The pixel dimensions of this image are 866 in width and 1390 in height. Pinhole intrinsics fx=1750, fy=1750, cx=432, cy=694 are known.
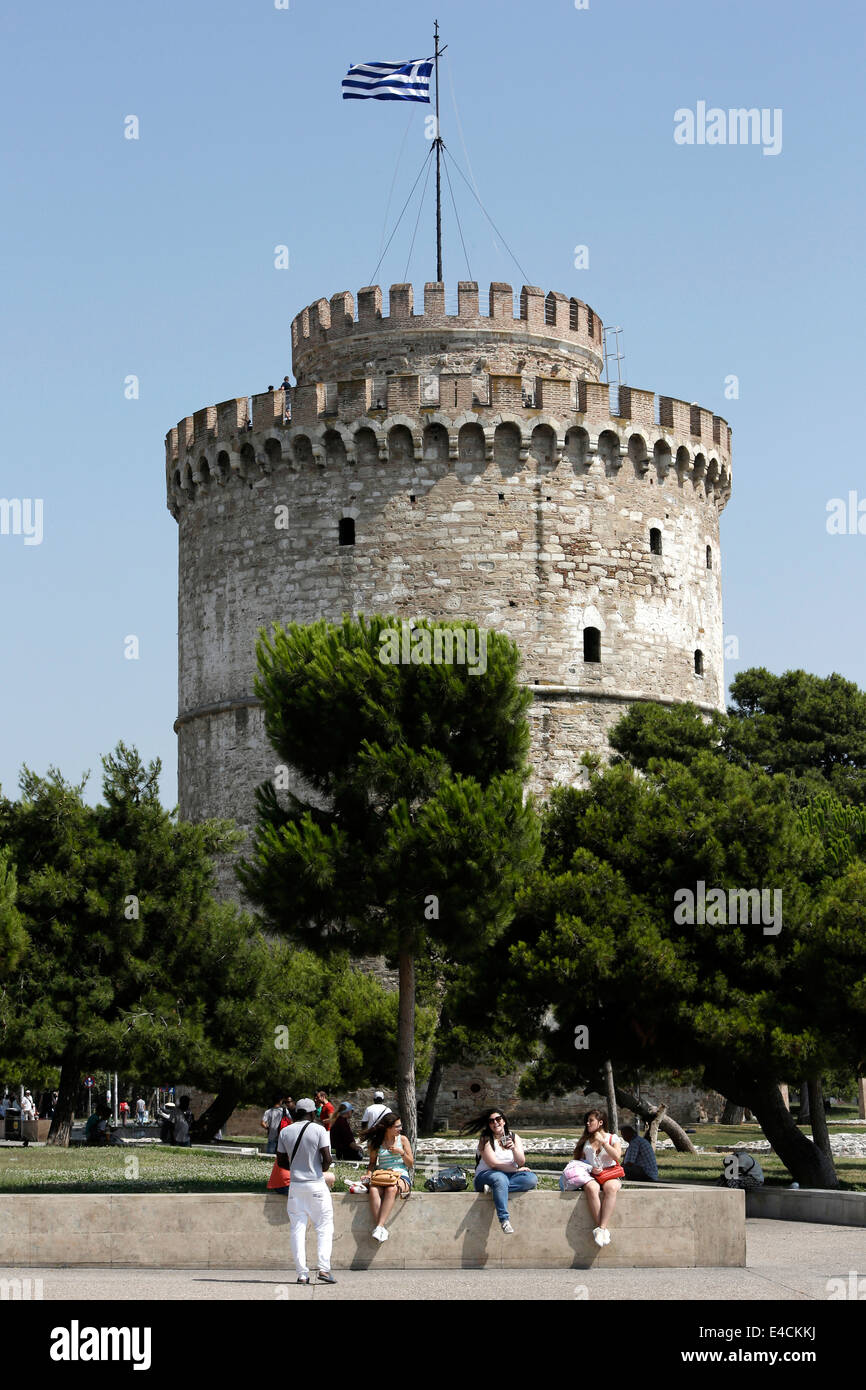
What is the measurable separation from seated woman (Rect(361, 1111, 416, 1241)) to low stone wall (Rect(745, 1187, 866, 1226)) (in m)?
4.75

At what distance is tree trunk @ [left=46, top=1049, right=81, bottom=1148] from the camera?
76.9 ft

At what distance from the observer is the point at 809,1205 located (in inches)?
631

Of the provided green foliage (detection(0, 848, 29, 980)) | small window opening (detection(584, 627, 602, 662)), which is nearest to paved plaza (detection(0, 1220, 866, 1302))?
green foliage (detection(0, 848, 29, 980))

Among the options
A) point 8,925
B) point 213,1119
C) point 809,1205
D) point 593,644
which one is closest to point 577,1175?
point 809,1205

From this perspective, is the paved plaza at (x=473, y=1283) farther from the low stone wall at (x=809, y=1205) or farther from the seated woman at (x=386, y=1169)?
the low stone wall at (x=809, y=1205)

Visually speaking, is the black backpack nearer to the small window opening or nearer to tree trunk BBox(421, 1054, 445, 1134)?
tree trunk BBox(421, 1054, 445, 1134)

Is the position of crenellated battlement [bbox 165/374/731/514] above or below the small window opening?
above

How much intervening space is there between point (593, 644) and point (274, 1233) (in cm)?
2157

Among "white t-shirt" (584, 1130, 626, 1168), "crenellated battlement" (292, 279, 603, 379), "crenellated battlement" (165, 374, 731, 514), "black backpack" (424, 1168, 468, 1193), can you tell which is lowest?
"black backpack" (424, 1168, 468, 1193)

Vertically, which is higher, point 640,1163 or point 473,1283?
point 640,1163

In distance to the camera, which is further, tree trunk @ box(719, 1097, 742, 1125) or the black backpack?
tree trunk @ box(719, 1097, 742, 1125)

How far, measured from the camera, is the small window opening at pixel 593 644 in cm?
3250

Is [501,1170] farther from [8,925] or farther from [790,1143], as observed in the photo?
[790,1143]

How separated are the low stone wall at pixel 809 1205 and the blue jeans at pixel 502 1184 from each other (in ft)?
14.0
